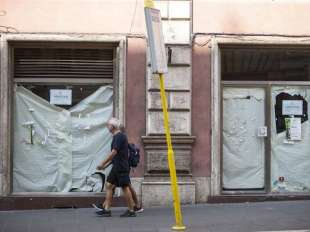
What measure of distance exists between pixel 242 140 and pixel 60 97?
12.4 ft

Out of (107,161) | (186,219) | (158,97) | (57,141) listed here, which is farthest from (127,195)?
(57,141)

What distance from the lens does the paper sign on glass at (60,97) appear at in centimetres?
1335

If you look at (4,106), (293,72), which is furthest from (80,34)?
(293,72)

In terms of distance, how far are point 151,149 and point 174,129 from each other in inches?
23.5

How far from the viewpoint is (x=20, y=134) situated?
43.6 ft

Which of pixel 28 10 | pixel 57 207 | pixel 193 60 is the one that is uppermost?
pixel 28 10

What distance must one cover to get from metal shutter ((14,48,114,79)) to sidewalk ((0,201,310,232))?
8.89ft

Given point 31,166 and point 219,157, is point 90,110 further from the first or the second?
point 219,157

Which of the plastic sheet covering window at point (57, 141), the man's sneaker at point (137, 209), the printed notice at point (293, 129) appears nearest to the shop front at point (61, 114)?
the plastic sheet covering window at point (57, 141)

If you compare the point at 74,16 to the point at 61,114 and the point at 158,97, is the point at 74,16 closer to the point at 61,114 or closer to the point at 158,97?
the point at 61,114

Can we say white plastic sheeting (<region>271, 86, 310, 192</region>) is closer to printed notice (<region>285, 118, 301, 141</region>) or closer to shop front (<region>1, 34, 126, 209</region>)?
printed notice (<region>285, 118, 301, 141</region>)

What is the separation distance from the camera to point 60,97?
13.4m

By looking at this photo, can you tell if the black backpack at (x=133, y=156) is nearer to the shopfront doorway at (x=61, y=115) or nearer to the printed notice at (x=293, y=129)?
the shopfront doorway at (x=61, y=115)

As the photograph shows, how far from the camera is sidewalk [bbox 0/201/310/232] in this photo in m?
10.5
